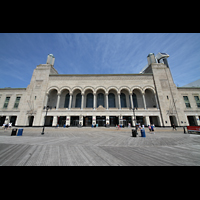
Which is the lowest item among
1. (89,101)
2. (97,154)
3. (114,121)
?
(97,154)

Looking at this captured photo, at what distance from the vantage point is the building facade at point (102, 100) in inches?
1111

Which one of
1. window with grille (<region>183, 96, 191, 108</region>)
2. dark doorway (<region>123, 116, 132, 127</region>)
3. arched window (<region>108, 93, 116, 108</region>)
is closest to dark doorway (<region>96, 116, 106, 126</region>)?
arched window (<region>108, 93, 116, 108</region>)

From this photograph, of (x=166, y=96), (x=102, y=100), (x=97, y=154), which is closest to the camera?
(x=97, y=154)

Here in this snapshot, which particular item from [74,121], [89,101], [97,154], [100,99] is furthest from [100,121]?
[97,154]

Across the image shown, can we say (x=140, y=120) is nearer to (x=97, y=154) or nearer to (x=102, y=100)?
(x=102, y=100)

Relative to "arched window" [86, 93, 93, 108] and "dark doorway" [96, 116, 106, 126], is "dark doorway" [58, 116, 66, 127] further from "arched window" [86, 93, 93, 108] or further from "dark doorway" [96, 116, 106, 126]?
"dark doorway" [96, 116, 106, 126]

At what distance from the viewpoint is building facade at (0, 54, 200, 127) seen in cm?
2822

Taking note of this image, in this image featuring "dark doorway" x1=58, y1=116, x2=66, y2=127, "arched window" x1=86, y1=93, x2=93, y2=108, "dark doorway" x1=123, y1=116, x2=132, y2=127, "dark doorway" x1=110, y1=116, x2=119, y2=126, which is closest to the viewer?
"dark doorway" x1=123, y1=116, x2=132, y2=127

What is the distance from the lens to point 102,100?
108ft

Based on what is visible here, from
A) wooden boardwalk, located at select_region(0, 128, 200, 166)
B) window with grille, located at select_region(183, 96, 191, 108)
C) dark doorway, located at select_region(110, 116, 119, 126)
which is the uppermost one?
window with grille, located at select_region(183, 96, 191, 108)

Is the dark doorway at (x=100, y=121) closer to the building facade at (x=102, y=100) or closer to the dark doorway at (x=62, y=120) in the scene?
the building facade at (x=102, y=100)
